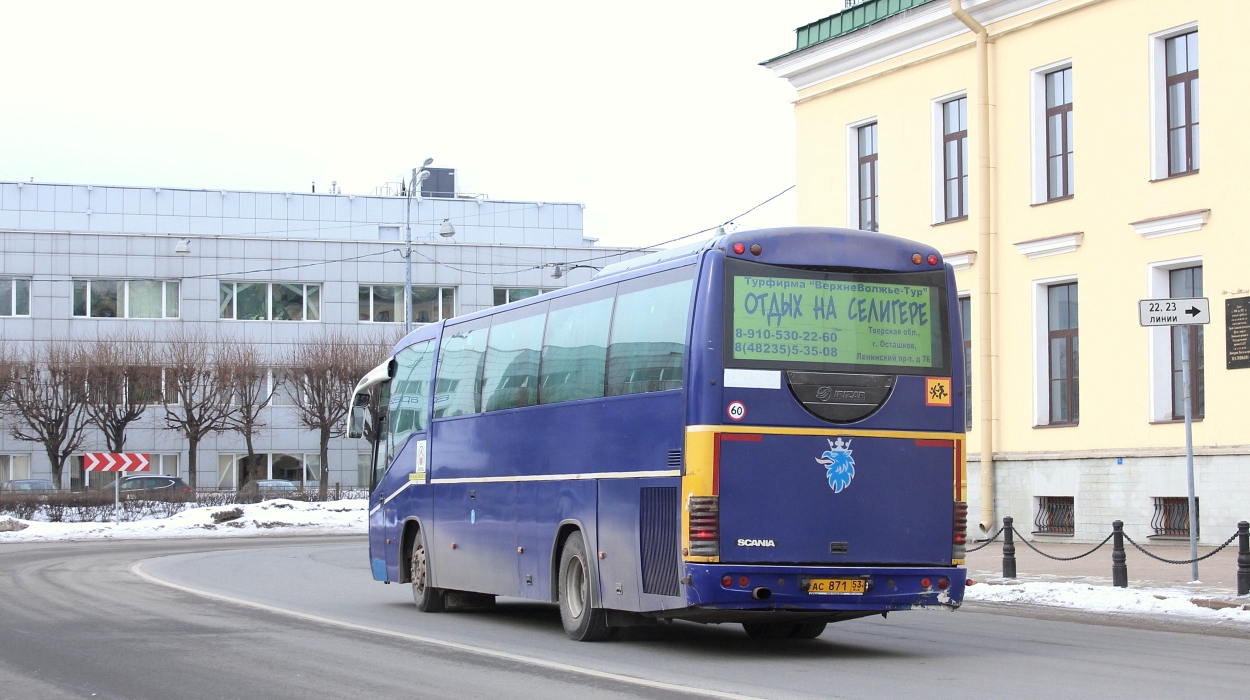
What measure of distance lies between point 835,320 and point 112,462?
33.1 m

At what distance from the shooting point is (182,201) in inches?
3194

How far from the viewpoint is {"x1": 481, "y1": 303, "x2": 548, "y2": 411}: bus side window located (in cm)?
1538

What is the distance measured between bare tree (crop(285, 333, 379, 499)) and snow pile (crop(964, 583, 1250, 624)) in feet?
135

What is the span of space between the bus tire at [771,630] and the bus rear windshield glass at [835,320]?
306 cm

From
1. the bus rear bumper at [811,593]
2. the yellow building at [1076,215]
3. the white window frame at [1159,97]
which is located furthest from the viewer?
the white window frame at [1159,97]

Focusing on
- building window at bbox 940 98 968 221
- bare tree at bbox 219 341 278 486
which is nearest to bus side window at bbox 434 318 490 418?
building window at bbox 940 98 968 221

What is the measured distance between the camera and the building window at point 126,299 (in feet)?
208

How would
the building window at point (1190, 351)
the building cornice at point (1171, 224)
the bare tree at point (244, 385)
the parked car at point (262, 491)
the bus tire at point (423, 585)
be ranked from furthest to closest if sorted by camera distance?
the bare tree at point (244, 385), the parked car at point (262, 491), the building window at point (1190, 351), the building cornice at point (1171, 224), the bus tire at point (423, 585)

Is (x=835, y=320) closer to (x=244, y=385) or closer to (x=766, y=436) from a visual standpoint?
(x=766, y=436)

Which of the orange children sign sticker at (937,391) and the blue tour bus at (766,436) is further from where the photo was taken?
the orange children sign sticker at (937,391)

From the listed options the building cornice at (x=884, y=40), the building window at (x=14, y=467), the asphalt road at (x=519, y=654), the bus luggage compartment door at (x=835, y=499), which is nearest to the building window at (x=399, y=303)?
the building window at (x=14, y=467)

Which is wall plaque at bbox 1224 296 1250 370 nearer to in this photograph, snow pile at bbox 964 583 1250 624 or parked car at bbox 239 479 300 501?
snow pile at bbox 964 583 1250 624

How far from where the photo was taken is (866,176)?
33781 mm

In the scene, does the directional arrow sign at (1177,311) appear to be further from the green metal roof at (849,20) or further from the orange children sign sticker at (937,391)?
the green metal roof at (849,20)
